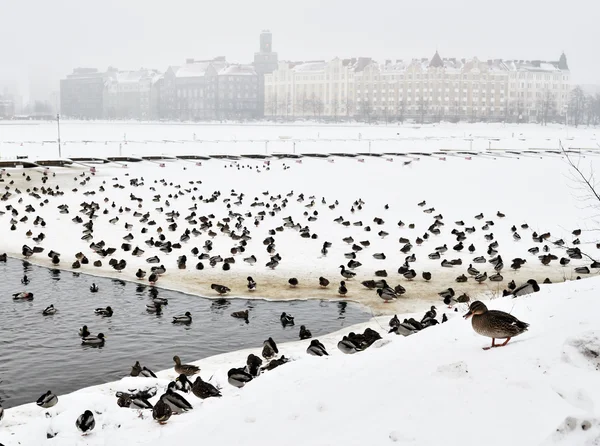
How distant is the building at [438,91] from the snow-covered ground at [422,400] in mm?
168873

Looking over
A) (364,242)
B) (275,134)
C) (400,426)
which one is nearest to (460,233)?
(364,242)

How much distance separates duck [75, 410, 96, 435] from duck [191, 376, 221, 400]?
1.67m

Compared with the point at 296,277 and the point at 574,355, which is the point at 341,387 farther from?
the point at 296,277

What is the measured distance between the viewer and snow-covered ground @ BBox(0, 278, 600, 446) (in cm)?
713

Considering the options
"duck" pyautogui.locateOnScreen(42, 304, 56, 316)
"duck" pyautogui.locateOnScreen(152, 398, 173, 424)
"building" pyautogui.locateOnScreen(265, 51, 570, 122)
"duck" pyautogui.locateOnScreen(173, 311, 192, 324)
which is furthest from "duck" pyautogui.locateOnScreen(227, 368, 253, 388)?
"building" pyautogui.locateOnScreen(265, 51, 570, 122)

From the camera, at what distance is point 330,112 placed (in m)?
197

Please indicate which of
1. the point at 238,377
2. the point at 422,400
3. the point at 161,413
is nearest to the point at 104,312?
the point at 238,377

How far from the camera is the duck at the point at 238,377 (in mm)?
11727

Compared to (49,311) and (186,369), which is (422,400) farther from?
(49,311)

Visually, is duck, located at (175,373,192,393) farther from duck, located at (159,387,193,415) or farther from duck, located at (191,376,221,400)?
duck, located at (159,387,193,415)

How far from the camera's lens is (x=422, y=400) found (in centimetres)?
769

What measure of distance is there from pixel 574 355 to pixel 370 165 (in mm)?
49051

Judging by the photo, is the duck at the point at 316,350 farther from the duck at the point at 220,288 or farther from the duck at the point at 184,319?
the duck at the point at 220,288

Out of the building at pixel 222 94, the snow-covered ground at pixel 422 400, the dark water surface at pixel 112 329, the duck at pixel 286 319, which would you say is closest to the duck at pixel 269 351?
the dark water surface at pixel 112 329
